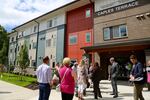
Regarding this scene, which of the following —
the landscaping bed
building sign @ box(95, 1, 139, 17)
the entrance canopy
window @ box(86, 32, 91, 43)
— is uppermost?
building sign @ box(95, 1, 139, 17)

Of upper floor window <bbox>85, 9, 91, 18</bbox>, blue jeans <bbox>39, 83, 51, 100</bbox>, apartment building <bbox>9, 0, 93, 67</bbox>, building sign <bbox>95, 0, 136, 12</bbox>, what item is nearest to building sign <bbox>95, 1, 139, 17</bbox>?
building sign <bbox>95, 0, 136, 12</bbox>

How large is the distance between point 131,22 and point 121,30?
53.9 inches

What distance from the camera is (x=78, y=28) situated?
28.4 meters

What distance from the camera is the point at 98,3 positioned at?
24.7 metres

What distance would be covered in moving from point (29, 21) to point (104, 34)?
1997 centimetres

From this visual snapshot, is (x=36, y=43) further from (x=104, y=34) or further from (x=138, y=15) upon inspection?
(x=138, y=15)

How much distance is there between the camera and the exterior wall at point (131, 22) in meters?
19.4

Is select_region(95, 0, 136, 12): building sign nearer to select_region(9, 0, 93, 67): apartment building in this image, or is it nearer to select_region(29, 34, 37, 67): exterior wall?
select_region(9, 0, 93, 67): apartment building

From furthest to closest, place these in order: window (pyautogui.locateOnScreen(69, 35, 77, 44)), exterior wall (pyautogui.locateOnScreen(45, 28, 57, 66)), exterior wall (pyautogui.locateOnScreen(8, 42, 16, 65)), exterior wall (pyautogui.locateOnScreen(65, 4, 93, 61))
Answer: exterior wall (pyautogui.locateOnScreen(8, 42, 16, 65)), exterior wall (pyautogui.locateOnScreen(45, 28, 57, 66)), window (pyautogui.locateOnScreen(69, 35, 77, 44)), exterior wall (pyautogui.locateOnScreen(65, 4, 93, 61))

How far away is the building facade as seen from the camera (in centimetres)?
1923

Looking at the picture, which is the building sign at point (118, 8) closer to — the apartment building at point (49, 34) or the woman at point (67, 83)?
the apartment building at point (49, 34)

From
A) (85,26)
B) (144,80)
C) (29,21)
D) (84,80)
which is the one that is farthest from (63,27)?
(144,80)

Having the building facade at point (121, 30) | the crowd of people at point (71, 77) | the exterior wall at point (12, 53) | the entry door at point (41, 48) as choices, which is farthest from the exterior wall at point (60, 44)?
the exterior wall at point (12, 53)

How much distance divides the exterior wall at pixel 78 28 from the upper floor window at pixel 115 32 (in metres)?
3.12
